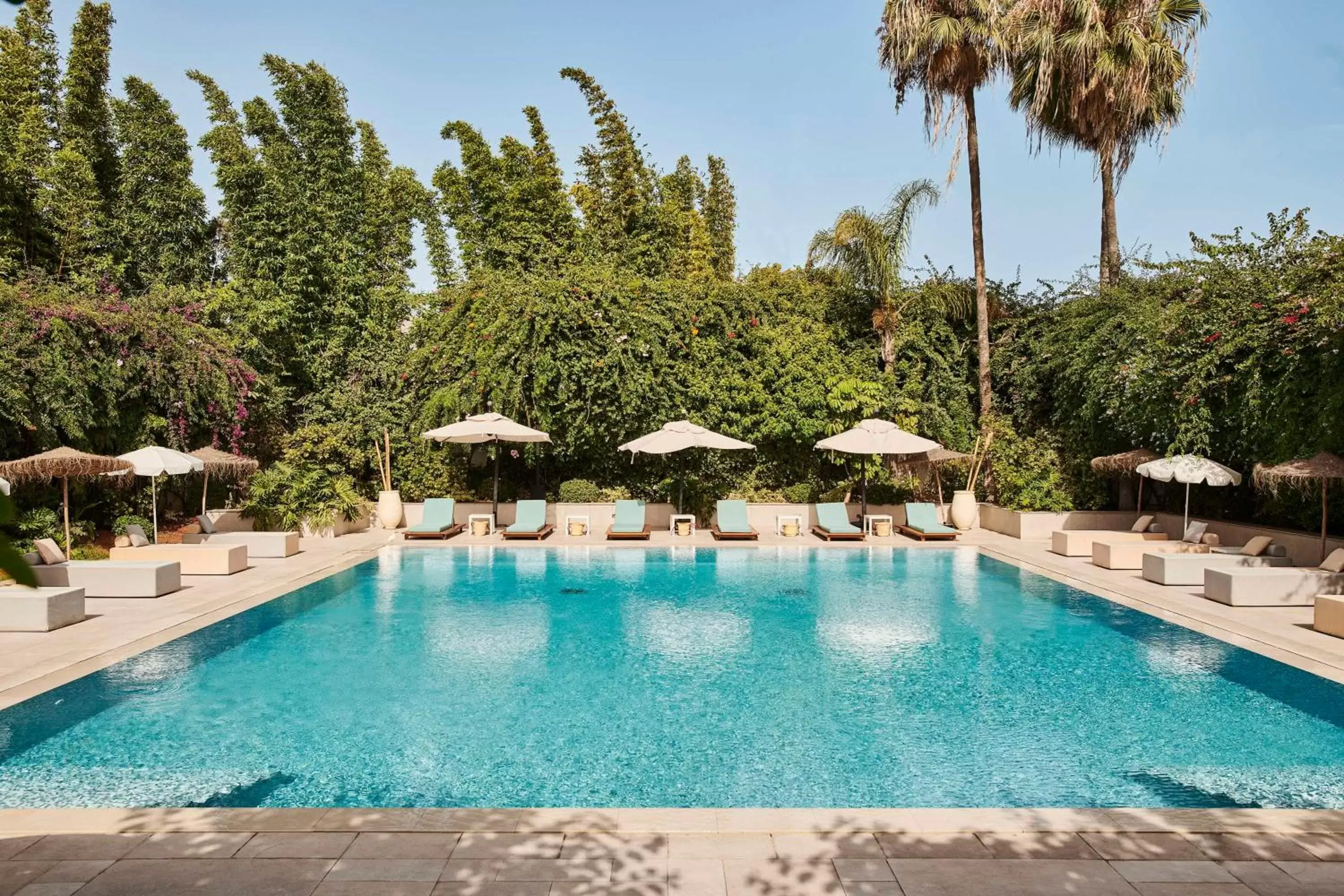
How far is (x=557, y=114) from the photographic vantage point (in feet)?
77.6

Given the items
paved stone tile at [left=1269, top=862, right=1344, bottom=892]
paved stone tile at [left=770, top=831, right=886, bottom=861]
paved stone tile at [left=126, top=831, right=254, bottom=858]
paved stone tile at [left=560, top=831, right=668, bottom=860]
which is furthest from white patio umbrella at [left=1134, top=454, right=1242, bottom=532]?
paved stone tile at [left=126, top=831, right=254, bottom=858]

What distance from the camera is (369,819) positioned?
4426 mm

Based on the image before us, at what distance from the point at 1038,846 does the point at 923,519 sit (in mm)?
12561

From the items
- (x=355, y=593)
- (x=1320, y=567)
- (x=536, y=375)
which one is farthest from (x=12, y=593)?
(x=1320, y=567)

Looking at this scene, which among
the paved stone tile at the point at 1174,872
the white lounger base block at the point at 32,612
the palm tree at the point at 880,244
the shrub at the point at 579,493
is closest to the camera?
the paved stone tile at the point at 1174,872

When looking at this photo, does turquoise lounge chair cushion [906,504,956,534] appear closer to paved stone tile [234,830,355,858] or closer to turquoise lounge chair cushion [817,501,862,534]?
turquoise lounge chair cushion [817,501,862,534]

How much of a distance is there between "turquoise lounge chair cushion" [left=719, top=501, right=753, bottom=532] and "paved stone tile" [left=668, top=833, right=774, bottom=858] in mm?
11795

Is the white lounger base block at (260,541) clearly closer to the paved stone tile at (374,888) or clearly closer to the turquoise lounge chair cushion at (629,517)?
the turquoise lounge chair cushion at (629,517)

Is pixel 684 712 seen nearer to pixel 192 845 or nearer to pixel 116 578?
pixel 192 845

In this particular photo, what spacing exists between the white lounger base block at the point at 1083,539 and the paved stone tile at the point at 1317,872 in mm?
10240

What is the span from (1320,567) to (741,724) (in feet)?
27.3

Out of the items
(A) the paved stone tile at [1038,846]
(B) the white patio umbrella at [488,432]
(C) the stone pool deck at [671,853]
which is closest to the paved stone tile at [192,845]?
(C) the stone pool deck at [671,853]

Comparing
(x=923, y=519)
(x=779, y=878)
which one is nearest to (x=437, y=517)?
(x=923, y=519)

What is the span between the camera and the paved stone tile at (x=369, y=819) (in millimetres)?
4328
